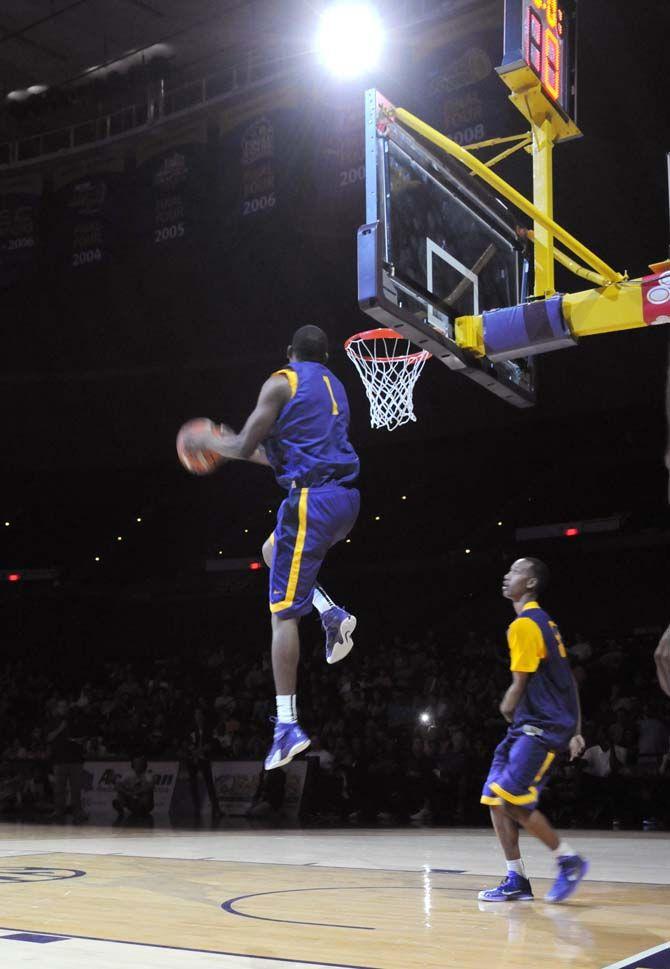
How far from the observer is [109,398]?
19953 millimetres

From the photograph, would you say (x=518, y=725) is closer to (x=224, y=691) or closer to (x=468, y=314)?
(x=468, y=314)

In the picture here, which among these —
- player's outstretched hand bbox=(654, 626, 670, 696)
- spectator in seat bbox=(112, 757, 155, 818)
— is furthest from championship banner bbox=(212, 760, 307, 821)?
player's outstretched hand bbox=(654, 626, 670, 696)

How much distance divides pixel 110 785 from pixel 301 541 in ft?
36.4

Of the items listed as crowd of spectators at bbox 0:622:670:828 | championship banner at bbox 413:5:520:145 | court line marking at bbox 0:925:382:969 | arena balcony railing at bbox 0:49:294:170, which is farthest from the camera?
arena balcony railing at bbox 0:49:294:170

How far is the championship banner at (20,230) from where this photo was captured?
17656 mm

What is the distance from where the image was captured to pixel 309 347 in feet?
15.8

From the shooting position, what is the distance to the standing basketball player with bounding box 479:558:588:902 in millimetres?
5941

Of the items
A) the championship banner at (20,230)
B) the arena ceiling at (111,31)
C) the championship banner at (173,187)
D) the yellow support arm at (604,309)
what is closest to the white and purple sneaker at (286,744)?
the yellow support arm at (604,309)

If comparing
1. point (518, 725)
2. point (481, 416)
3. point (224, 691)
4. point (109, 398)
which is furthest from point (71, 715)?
point (518, 725)

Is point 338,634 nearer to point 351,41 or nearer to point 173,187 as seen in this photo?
point 351,41

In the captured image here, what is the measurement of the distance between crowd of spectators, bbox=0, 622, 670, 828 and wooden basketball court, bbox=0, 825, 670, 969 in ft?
8.48

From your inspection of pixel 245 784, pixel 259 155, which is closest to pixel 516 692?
pixel 245 784

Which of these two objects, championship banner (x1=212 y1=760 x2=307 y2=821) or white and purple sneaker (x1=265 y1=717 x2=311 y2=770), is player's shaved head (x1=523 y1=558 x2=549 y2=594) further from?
championship banner (x1=212 y1=760 x2=307 y2=821)

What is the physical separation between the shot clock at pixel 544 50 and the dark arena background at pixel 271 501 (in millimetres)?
5077
